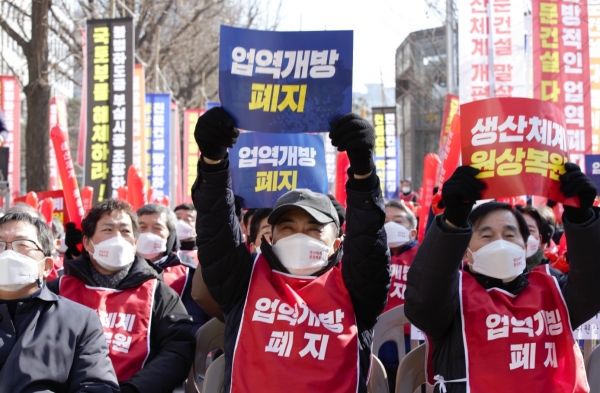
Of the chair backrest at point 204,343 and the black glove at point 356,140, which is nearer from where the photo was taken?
the black glove at point 356,140

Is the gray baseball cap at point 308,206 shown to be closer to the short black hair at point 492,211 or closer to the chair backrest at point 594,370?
the short black hair at point 492,211

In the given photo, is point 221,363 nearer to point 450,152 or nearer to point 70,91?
point 450,152

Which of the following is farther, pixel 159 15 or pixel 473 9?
pixel 159 15

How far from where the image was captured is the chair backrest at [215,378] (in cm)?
350

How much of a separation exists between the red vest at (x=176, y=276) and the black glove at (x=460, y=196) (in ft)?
8.84

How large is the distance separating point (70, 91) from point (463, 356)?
5602cm

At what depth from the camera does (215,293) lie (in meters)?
3.23

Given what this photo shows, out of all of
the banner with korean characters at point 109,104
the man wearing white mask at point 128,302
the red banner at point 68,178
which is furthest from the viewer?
the banner with korean characters at point 109,104

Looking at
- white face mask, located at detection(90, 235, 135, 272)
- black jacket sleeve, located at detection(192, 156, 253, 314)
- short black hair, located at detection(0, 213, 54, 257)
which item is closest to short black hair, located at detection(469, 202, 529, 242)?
black jacket sleeve, located at detection(192, 156, 253, 314)

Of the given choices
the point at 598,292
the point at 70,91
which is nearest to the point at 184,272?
the point at 598,292

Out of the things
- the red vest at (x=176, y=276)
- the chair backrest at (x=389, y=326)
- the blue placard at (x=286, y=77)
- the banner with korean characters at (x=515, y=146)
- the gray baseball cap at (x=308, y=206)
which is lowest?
the chair backrest at (x=389, y=326)

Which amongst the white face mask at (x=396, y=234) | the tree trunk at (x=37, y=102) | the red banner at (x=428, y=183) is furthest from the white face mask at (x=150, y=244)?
the tree trunk at (x=37, y=102)

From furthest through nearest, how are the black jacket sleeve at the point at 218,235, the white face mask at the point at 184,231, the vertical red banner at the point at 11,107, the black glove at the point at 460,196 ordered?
1. the vertical red banner at the point at 11,107
2. the white face mask at the point at 184,231
3. the black jacket sleeve at the point at 218,235
4. the black glove at the point at 460,196

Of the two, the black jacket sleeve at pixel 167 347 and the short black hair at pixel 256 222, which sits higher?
the short black hair at pixel 256 222
